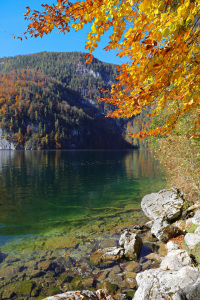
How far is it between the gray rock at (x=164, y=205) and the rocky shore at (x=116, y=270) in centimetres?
128

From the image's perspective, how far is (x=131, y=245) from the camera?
10.2m

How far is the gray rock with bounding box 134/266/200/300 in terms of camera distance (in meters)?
5.48

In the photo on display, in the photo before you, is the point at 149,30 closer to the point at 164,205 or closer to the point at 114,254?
the point at 114,254

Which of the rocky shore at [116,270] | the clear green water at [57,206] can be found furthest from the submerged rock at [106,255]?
the clear green water at [57,206]

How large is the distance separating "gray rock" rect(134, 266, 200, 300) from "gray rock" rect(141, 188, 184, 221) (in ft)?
27.2

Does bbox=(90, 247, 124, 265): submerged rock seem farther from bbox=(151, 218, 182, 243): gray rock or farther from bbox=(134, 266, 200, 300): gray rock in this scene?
bbox=(134, 266, 200, 300): gray rock

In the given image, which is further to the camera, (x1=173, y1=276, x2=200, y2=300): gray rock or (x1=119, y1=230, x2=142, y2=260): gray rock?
(x1=119, y1=230, x2=142, y2=260): gray rock

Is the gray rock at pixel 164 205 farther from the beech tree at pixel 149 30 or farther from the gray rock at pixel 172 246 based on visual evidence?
the beech tree at pixel 149 30

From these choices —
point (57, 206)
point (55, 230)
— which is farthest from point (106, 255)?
point (57, 206)

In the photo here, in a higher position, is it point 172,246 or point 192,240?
point 192,240

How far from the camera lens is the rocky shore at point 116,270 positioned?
594 centimetres

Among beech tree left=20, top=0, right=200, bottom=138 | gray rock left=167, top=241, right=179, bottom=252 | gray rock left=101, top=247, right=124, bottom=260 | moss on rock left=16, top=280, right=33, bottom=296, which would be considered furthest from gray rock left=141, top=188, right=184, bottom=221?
beech tree left=20, top=0, right=200, bottom=138

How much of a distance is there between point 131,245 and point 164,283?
14.8 ft

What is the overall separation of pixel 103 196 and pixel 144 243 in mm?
13618
